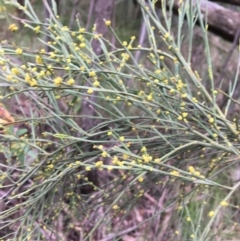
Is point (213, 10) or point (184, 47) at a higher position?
point (213, 10)

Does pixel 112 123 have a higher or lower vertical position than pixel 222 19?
lower

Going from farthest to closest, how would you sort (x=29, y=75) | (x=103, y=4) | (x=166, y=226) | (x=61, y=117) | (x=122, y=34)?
(x=122, y=34) < (x=166, y=226) < (x=103, y=4) < (x=61, y=117) < (x=29, y=75)

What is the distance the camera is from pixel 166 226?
1604 millimetres

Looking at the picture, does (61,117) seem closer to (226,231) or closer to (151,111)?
(151,111)

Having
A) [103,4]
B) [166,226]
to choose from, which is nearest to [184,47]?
[103,4]

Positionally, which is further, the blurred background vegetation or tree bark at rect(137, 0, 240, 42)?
tree bark at rect(137, 0, 240, 42)

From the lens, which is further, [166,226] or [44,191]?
[166,226]

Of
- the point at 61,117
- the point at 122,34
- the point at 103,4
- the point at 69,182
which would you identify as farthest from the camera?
the point at 122,34

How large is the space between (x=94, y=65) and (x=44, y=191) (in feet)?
1.01

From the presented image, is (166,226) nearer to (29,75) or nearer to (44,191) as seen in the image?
(44,191)

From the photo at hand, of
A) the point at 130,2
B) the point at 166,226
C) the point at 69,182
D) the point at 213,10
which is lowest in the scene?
the point at 166,226

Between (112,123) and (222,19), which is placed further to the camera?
(222,19)

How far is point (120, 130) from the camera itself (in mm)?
939

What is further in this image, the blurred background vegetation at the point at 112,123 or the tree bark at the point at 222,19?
the tree bark at the point at 222,19
